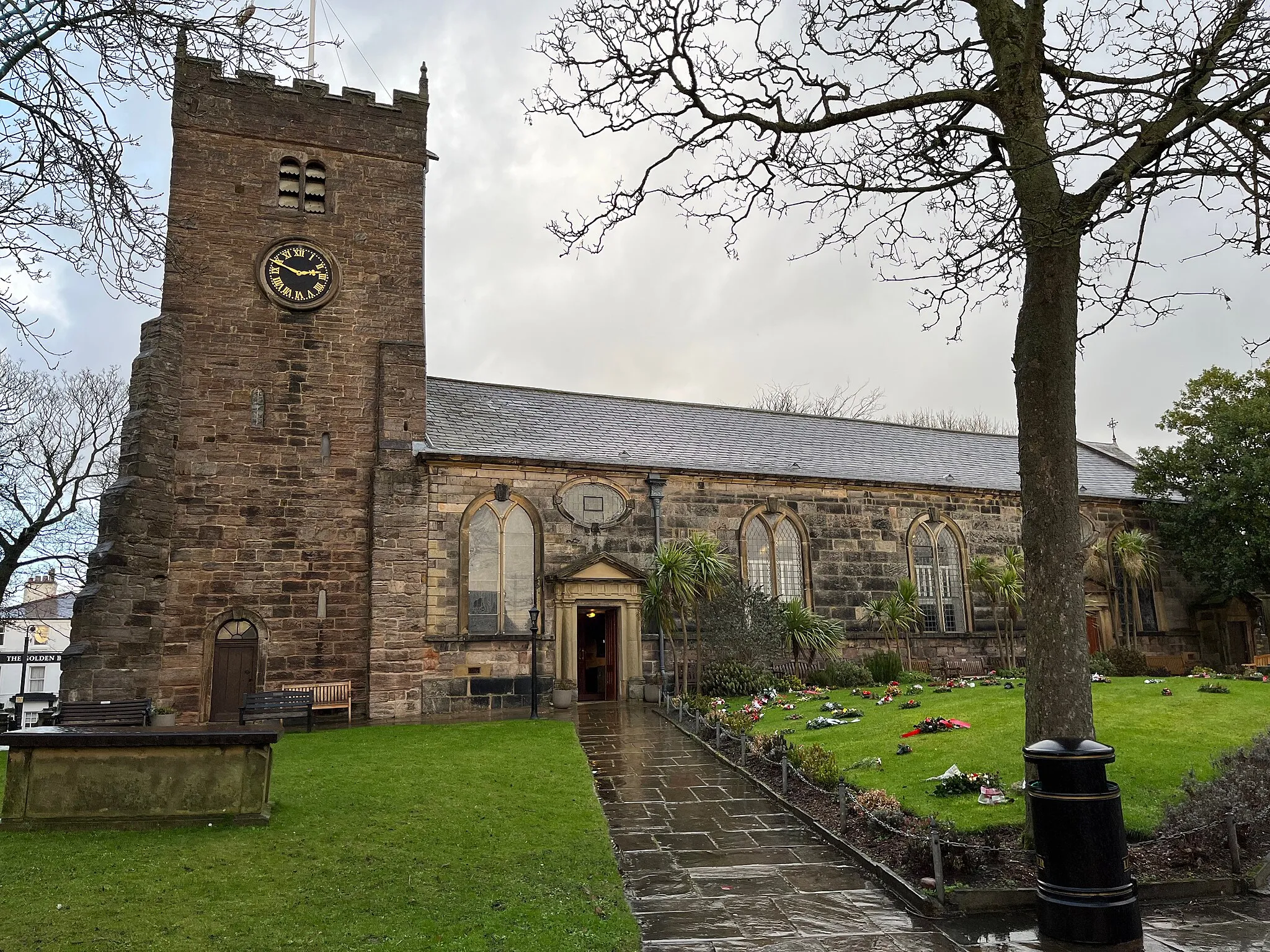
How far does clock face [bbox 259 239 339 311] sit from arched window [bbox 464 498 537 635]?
6023mm

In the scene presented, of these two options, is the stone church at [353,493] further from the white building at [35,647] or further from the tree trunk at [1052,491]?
the white building at [35,647]

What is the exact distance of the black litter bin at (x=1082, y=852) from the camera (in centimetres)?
496

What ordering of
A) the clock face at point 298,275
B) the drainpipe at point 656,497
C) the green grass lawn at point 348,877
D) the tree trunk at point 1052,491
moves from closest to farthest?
1. the green grass lawn at point 348,877
2. the tree trunk at point 1052,491
3. the clock face at point 298,275
4. the drainpipe at point 656,497

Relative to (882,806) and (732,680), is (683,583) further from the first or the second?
(882,806)

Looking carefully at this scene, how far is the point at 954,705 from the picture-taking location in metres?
13.7

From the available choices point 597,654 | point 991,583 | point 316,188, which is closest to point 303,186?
point 316,188

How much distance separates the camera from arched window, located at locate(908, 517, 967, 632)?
75.0 feet

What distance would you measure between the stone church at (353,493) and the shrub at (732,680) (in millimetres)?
1566

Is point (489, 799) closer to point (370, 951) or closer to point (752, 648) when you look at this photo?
point (370, 951)

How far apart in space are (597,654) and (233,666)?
8.43 metres

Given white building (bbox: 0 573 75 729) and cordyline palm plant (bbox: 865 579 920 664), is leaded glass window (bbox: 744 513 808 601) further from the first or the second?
white building (bbox: 0 573 75 729)

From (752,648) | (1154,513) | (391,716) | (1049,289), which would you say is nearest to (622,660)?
(752,648)

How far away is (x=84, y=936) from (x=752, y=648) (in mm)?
15533

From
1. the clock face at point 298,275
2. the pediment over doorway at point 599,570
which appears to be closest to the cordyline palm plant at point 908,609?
the pediment over doorway at point 599,570
